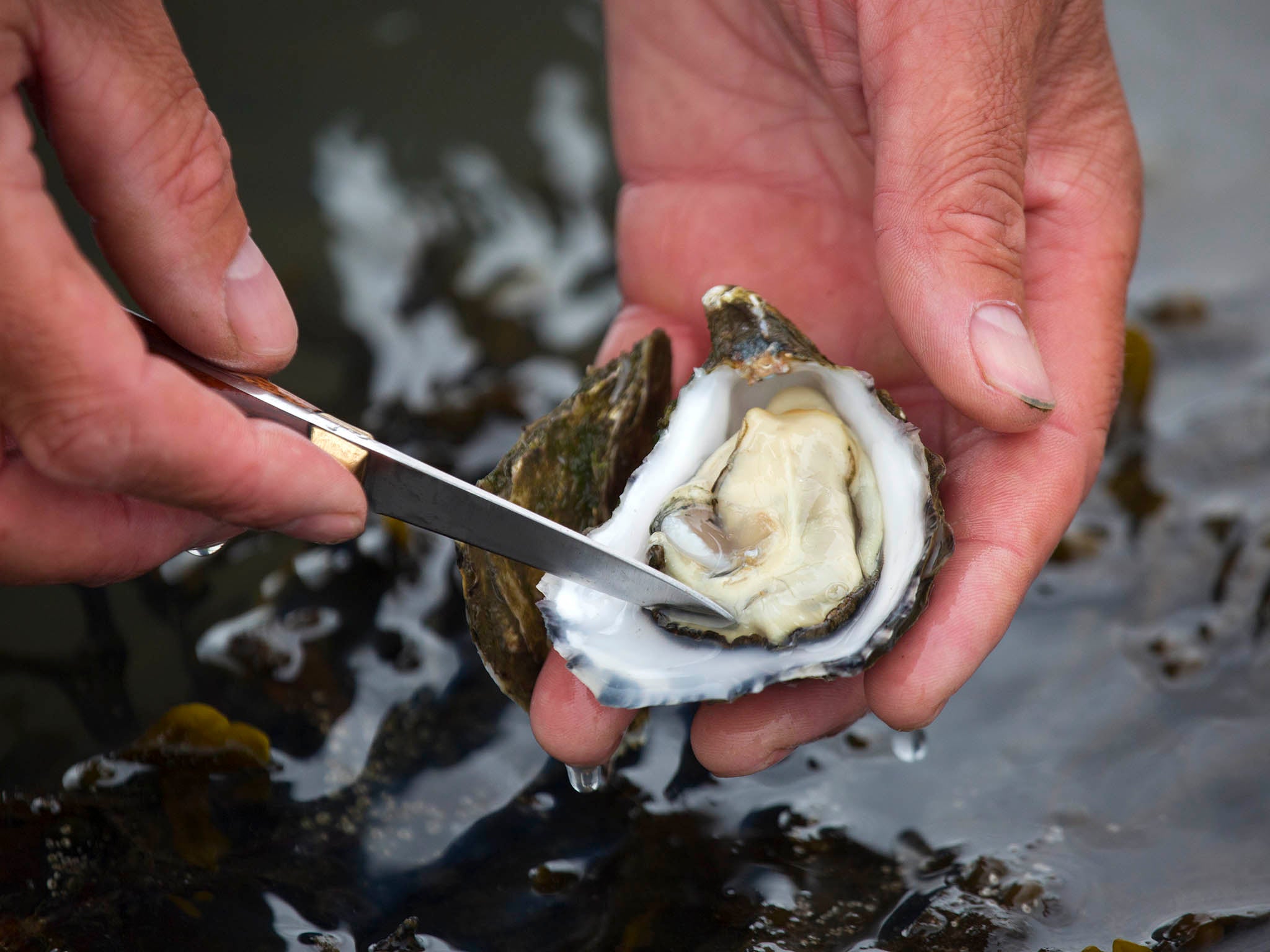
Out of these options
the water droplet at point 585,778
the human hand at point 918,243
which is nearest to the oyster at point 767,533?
the human hand at point 918,243

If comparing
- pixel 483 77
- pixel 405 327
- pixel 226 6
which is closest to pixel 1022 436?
pixel 405 327

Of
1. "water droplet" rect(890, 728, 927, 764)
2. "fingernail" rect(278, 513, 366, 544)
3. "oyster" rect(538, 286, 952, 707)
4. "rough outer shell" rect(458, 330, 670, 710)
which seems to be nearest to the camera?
"fingernail" rect(278, 513, 366, 544)

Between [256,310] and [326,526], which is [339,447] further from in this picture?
[256,310]

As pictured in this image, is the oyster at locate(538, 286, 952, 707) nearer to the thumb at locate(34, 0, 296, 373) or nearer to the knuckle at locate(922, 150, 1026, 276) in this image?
the knuckle at locate(922, 150, 1026, 276)

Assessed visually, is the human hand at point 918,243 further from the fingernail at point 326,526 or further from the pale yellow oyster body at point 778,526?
the fingernail at point 326,526

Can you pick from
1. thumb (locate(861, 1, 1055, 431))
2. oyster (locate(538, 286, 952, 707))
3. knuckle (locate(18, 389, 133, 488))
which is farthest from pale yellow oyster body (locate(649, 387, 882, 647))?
knuckle (locate(18, 389, 133, 488))
